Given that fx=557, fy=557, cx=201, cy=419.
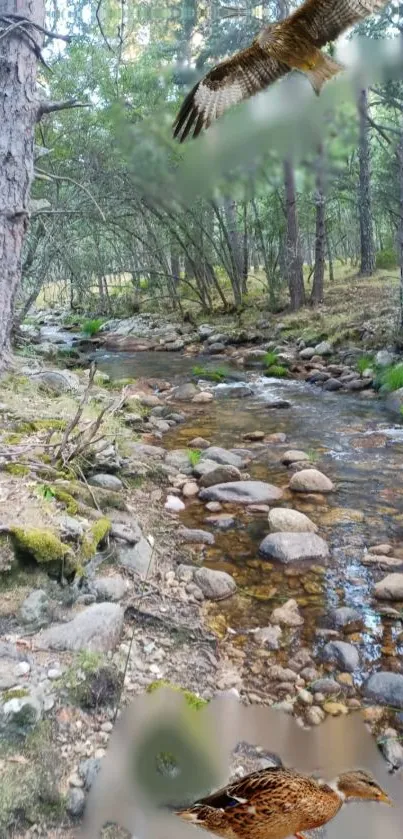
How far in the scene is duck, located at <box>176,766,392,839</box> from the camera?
3.53 feet

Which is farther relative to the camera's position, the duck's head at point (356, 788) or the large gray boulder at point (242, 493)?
the large gray boulder at point (242, 493)

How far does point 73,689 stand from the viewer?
180cm

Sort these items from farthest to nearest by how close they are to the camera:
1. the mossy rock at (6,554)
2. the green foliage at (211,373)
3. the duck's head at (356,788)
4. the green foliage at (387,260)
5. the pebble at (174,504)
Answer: the green foliage at (387,260) < the green foliage at (211,373) < the pebble at (174,504) < the mossy rock at (6,554) < the duck's head at (356,788)

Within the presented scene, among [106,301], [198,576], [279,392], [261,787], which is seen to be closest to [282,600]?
[198,576]

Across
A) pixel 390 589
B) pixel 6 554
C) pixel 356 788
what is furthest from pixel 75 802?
pixel 390 589

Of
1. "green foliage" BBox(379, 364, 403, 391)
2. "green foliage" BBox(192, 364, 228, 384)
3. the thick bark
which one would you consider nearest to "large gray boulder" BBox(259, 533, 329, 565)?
"green foliage" BBox(379, 364, 403, 391)

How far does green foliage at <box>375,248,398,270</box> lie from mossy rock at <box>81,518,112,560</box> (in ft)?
43.4

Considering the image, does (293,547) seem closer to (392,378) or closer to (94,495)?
(94,495)

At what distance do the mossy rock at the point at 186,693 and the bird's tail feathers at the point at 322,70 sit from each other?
2.22 meters

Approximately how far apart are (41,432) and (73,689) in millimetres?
2163

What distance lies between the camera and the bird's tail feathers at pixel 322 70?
205 cm

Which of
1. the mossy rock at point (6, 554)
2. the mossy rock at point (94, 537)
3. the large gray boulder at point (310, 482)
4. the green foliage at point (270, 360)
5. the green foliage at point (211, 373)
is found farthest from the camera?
the green foliage at point (270, 360)

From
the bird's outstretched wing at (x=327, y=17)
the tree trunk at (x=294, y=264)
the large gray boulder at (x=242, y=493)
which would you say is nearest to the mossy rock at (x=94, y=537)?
the large gray boulder at (x=242, y=493)

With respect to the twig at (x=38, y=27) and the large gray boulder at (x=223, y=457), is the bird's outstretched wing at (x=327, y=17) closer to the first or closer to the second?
the twig at (x=38, y=27)
